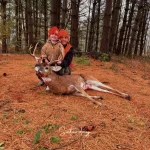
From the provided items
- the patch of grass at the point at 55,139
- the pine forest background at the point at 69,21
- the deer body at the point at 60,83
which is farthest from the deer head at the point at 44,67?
the pine forest background at the point at 69,21

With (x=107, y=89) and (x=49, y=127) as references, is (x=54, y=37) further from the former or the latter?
(x=49, y=127)

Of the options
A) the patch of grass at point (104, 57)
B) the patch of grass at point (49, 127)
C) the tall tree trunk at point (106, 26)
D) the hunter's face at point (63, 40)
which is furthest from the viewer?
the tall tree trunk at point (106, 26)

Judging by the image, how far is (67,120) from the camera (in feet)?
11.5

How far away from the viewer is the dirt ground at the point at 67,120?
113 inches

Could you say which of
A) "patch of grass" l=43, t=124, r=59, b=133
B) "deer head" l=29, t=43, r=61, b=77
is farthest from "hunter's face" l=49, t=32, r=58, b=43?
"patch of grass" l=43, t=124, r=59, b=133

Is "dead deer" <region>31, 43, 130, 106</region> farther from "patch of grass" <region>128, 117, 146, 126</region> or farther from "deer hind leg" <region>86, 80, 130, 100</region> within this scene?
"patch of grass" <region>128, 117, 146, 126</region>

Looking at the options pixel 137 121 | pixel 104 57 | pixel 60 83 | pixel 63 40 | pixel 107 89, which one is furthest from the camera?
pixel 104 57

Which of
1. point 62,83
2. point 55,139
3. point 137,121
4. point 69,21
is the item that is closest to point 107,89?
point 62,83

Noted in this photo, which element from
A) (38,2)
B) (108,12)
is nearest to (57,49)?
(108,12)

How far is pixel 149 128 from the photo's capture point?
3477 mm

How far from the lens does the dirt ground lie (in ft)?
9.39

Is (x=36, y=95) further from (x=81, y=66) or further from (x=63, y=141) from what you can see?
(x=81, y=66)

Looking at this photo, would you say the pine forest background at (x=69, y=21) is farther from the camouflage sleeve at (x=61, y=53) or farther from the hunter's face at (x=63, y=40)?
A: the camouflage sleeve at (x=61, y=53)

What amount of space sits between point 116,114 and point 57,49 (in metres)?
2.25
